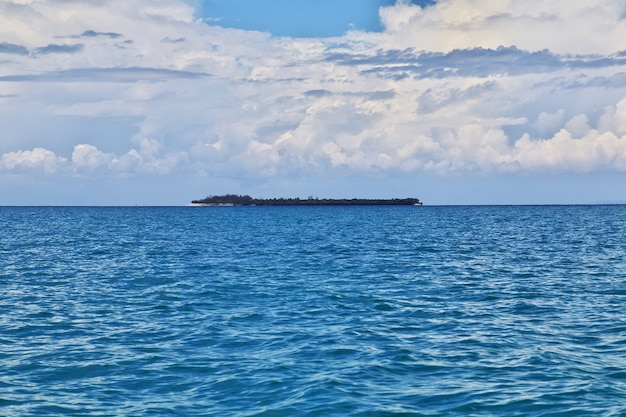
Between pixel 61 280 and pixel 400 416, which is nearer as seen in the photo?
pixel 400 416

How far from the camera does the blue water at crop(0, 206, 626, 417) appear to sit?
57.3ft

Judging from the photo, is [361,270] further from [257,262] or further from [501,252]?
[501,252]

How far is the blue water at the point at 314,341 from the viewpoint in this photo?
57.3 feet

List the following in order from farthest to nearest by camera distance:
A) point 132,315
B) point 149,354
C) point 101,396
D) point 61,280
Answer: point 61,280, point 132,315, point 149,354, point 101,396

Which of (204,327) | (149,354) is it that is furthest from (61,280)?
(149,354)

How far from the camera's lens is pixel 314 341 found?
941 inches

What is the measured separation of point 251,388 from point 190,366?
306cm

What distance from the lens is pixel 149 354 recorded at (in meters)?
22.1

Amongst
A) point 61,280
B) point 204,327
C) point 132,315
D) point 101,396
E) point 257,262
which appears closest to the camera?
point 101,396

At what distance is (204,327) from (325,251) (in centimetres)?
3850

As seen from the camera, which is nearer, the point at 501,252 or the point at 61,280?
the point at 61,280

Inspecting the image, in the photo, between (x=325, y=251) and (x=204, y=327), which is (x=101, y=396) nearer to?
(x=204, y=327)

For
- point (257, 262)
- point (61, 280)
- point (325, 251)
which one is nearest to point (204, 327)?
point (61, 280)

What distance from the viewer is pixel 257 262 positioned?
53.8 metres
